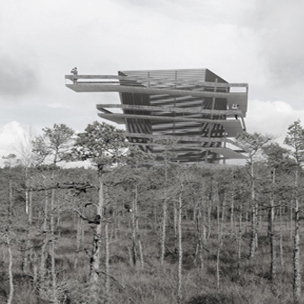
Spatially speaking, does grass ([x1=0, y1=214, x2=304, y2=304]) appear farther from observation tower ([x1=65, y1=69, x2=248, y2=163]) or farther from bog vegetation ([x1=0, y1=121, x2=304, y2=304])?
observation tower ([x1=65, y1=69, x2=248, y2=163])

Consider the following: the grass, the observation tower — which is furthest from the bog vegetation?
the observation tower

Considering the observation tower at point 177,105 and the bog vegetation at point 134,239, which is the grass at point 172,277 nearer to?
the bog vegetation at point 134,239

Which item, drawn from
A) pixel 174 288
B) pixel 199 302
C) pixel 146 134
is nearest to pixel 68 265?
pixel 174 288

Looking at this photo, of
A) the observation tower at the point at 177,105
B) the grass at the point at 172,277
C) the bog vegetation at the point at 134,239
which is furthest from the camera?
the observation tower at the point at 177,105

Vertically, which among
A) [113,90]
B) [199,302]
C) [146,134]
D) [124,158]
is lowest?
[199,302]

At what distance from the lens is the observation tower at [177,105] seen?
2827 inches

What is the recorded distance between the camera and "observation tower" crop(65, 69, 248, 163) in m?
71.8

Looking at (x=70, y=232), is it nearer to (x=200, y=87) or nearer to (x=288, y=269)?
(x=288, y=269)

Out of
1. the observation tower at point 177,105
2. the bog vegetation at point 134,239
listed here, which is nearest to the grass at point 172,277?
the bog vegetation at point 134,239

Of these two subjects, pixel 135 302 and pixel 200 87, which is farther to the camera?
pixel 200 87

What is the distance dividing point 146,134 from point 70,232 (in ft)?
121

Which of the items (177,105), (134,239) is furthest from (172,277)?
(177,105)

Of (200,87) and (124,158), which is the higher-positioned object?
(200,87)

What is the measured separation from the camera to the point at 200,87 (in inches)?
2972
